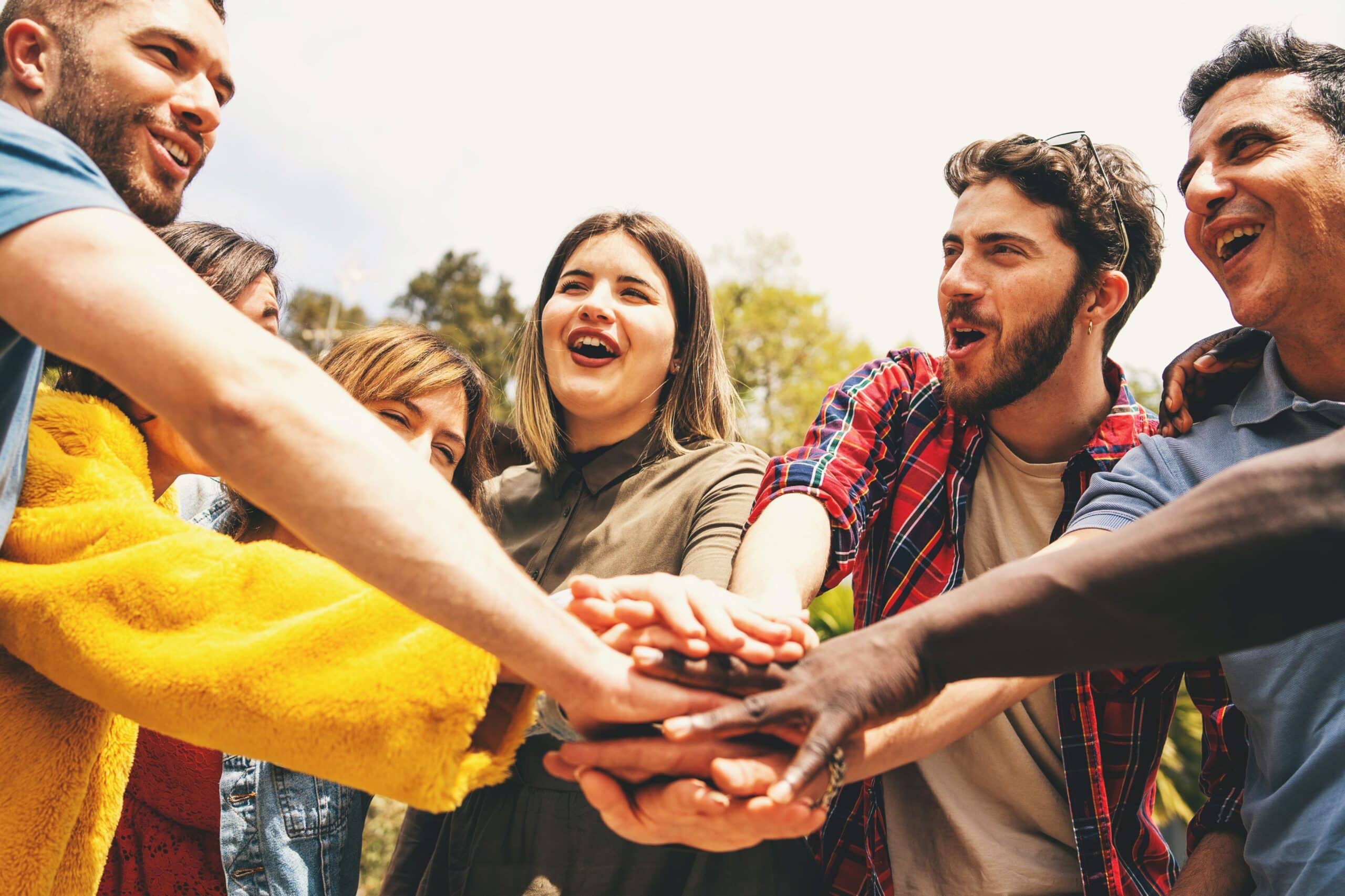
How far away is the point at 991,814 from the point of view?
98.3 inches

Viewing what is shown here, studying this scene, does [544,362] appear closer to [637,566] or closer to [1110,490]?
[637,566]

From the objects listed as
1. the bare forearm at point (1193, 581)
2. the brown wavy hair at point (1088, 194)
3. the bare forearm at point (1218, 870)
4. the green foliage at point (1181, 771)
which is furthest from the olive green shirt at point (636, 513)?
the green foliage at point (1181, 771)

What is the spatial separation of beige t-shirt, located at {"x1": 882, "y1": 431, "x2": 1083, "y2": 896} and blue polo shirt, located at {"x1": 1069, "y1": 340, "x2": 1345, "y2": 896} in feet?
1.39

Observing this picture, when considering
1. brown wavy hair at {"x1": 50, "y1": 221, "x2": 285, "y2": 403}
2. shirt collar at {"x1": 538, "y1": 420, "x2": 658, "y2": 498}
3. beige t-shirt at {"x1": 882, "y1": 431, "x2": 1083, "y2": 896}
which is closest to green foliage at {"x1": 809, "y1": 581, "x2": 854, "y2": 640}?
shirt collar at {"x1": 538, "y1": 420, "x2": 658, "y2": 498}

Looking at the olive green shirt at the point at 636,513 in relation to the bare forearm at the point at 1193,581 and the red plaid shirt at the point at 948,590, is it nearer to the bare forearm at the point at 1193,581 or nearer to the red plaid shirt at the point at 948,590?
the red plaid shirt at the point at 948,590

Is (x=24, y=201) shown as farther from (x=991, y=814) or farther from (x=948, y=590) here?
(x=991, y=814)

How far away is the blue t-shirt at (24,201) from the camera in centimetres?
142

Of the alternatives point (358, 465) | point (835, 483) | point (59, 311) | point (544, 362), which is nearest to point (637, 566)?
point (835, 483)

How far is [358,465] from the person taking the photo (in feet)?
4.97

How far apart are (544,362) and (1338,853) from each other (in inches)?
→ 102

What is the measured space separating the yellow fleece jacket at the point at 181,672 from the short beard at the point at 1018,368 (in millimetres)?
1723

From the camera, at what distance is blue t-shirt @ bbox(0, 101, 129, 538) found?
142 cm

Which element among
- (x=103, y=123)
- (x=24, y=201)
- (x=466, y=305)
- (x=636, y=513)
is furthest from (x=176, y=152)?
(x=466, y=305)

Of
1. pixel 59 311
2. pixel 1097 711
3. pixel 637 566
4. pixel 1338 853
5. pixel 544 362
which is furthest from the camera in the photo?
pixel 544 362
